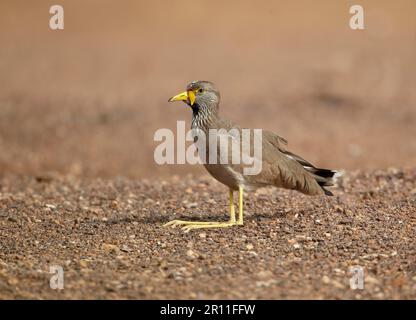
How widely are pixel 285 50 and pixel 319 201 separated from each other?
14107 millimetres

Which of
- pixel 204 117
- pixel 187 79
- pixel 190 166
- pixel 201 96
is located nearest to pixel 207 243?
pixel 204 117

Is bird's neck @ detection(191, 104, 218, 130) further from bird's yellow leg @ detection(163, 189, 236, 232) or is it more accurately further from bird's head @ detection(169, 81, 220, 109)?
bird's yellow leg @ detection(163, 189, 236, 232)

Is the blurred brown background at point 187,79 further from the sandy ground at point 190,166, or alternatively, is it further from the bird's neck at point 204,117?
the bird's neck at point 204,117

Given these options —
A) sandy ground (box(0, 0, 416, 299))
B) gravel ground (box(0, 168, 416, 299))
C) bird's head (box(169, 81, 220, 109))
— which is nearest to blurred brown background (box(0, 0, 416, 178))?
sandy ground (box(0, 0, 416, 299))

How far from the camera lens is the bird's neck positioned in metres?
7.71

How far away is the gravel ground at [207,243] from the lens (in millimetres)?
5973

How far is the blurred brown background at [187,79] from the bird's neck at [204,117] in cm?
515

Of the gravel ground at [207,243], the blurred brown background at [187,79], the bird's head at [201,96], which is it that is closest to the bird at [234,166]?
the bird's head at [201,96]

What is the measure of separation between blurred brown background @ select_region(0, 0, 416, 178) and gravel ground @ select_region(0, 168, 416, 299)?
387cm

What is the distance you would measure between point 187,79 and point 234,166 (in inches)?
483

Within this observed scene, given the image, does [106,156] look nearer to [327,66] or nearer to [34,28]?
[327,66]

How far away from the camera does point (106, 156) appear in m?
14.2

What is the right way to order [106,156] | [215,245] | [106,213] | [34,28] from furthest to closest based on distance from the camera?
[34,28], [106,156], [106,213], [215,245]
